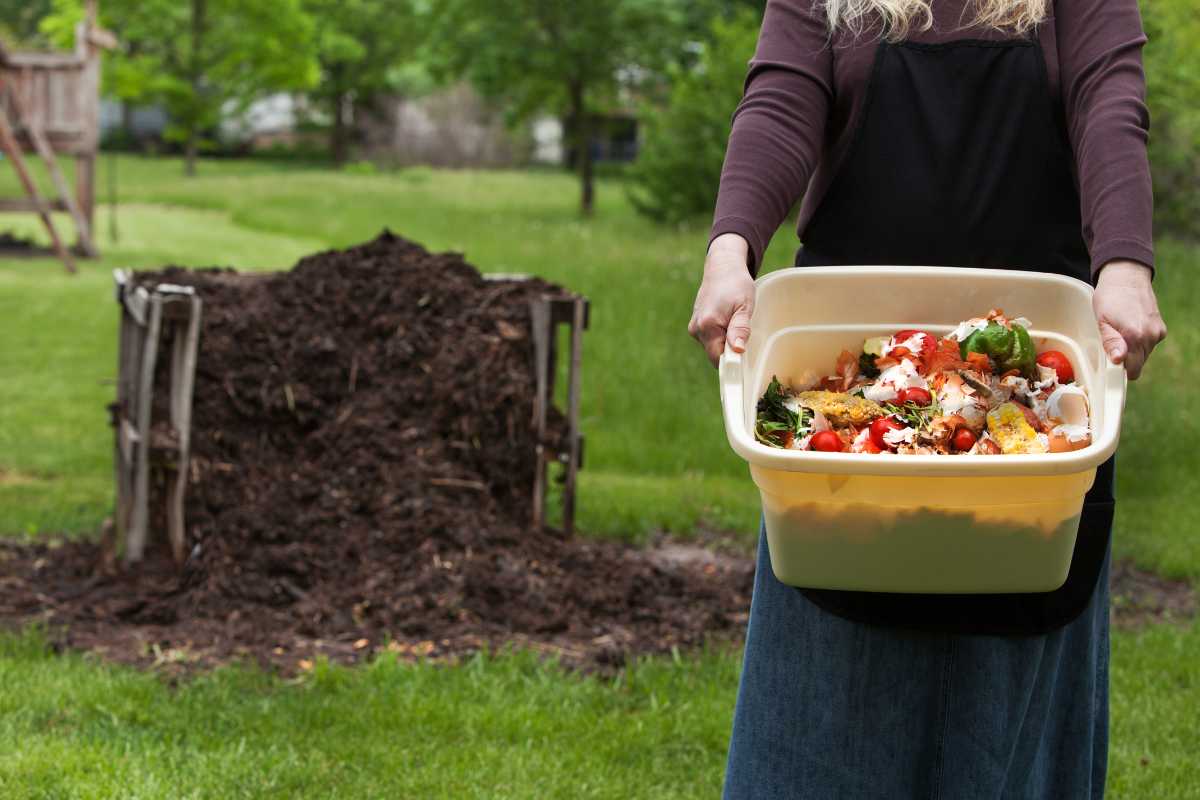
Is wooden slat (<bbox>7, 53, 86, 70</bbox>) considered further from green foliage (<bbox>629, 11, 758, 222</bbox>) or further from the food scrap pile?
the food scrap pile

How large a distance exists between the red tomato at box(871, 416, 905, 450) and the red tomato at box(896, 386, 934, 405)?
7 cm

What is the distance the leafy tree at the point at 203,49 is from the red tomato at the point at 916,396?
34.3 m

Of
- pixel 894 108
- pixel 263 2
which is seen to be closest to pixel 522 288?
pixel 894 108

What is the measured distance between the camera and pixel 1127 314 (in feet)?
6.31

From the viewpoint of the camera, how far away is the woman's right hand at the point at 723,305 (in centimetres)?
201

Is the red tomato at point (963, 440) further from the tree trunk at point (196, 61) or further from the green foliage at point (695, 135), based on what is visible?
the tree trunk at point (196, 61)

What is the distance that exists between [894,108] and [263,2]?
3582 cm

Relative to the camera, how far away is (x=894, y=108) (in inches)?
86.7

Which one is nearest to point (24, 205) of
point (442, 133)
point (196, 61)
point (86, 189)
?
point (86, 189)

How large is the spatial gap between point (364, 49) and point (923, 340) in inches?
1693

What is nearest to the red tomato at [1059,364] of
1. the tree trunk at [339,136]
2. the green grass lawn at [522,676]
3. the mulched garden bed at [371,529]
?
the green grass lawn at [522,676]

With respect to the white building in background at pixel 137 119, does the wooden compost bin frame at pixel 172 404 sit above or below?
below

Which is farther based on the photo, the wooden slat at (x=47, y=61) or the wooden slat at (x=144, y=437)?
the wooden slat at (x=47, y=61)

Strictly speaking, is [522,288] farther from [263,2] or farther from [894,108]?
[263,2]
